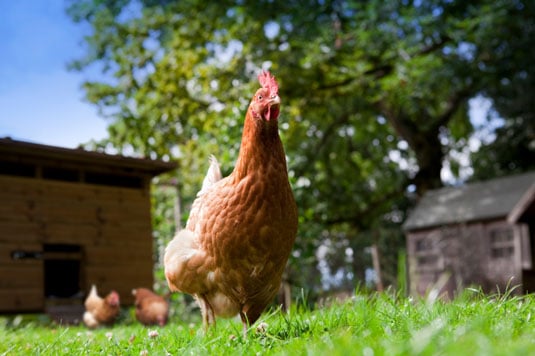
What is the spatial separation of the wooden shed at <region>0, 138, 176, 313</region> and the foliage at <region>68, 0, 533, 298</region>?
2432 mm

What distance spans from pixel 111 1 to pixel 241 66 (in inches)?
188

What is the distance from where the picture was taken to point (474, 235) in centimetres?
2194

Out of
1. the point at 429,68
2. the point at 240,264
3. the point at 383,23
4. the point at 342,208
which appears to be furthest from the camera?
the point at 342,208

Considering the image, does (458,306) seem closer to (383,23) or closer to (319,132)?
(383,23)

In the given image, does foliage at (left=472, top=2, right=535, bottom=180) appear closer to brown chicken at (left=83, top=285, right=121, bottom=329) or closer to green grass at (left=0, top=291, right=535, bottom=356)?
brown chicken at (left=83, top=285, right=121, bottom=329)

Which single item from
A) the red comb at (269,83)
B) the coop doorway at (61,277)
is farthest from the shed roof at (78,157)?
the red comb at (269,83)

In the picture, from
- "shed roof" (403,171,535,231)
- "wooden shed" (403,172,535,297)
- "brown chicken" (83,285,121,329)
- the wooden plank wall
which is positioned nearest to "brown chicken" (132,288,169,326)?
"brown chicken" (83,285,121,329)

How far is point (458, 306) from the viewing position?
4277mm

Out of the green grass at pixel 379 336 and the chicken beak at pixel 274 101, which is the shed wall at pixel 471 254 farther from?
the chicken beak at pixel 274 101

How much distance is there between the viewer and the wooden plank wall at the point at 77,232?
470 inches

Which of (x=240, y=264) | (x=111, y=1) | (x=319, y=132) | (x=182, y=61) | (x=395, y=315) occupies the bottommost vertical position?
(x=395, y=315)

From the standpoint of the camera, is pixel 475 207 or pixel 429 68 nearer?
pixel 429 68

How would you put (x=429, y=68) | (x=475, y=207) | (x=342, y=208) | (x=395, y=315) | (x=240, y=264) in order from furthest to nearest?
(x=342, y=208)
(x=475, y=207)
(x=429, y=68)
(x=240, y=264)
(x=395, y=315)

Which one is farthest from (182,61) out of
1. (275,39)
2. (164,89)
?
A: (275,39)
